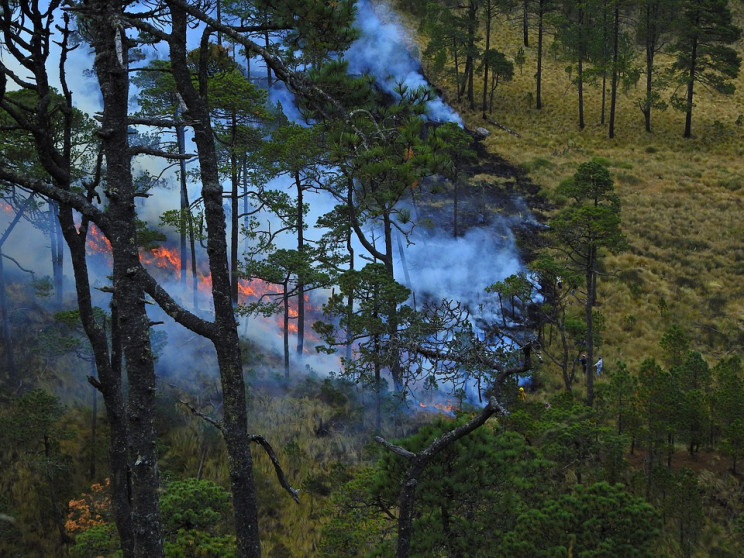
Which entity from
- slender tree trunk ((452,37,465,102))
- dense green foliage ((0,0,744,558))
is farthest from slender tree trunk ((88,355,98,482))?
slender tree trunk ((452,37,465,102))

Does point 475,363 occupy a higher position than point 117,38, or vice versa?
point 117,38

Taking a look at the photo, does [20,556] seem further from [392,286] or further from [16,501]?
[392,286]

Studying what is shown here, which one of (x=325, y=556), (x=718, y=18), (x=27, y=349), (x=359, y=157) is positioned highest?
A: (x=718, y=18)

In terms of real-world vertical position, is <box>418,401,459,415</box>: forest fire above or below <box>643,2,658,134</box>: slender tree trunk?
below

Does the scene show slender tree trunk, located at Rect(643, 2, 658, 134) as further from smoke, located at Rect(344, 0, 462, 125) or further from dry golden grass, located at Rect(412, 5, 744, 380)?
smoke, located at Rect(344, 0, 462, 125)

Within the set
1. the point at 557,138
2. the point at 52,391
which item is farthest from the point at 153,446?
the point at 557,138

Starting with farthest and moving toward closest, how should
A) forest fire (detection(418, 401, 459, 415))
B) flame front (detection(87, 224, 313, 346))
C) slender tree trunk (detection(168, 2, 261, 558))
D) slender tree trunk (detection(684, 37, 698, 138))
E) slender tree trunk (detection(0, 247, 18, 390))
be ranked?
slender tree trunk (detection(684, 37, 698, 138))
flame front (detection(87, 224, 313, 346))
forest fire (detection(418, 401, 459, 415))
slender tree trunk (detection(0, 247, 18, 390))
slender tree trunk (detection(168, 2, 261, 558))

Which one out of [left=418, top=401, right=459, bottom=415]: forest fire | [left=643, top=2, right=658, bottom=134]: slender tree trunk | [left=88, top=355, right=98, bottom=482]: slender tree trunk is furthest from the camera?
[left=643, top=2, right=658, bottom=134]: slender tree trunk

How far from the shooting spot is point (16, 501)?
56.9 ft

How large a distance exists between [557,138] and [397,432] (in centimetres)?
3339

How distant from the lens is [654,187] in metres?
41.7

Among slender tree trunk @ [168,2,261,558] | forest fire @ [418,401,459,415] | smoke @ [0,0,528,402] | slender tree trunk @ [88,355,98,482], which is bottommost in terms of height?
forest fire @ [418,401,459,415]

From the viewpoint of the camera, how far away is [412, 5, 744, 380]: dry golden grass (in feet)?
97.9

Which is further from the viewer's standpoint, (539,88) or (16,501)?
(539,88)
